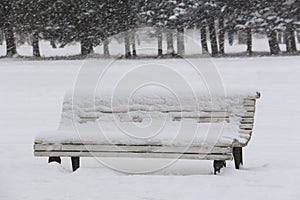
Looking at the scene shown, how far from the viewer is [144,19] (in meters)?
34.5

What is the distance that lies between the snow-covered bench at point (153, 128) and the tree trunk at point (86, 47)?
93.0 feet

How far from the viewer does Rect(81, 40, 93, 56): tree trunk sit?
35.7 metres

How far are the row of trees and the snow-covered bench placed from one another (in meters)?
25.1

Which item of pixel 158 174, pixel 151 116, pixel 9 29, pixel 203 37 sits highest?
pixel 9 29

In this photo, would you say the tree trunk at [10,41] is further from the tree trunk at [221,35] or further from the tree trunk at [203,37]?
the tree trunk at [221,35]

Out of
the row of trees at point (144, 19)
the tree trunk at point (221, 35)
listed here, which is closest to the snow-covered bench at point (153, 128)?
the row of trees at point (144, 19)

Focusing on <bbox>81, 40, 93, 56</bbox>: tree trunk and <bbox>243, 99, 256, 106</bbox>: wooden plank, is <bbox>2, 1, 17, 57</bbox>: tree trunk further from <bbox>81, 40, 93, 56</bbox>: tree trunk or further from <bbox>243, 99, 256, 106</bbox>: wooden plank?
<bbox>243, 99, 256, 106</bbox>: wooden plank

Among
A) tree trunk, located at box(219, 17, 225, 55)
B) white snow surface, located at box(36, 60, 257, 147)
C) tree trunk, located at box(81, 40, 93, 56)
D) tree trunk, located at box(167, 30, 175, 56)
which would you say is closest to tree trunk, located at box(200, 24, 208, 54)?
tree trunk, located at box(219, 17, 225, 55)

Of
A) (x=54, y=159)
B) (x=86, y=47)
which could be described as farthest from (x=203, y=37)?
(x=54, y=159)

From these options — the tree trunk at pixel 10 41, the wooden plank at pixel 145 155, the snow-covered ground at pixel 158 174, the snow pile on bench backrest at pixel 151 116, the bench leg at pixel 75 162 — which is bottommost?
the snow-covered ground at pixel 158 174

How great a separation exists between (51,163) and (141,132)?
46.2 inches

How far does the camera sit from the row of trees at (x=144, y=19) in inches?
1325

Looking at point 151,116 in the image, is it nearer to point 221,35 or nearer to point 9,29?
point 221,35

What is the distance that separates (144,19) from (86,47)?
384 cm
